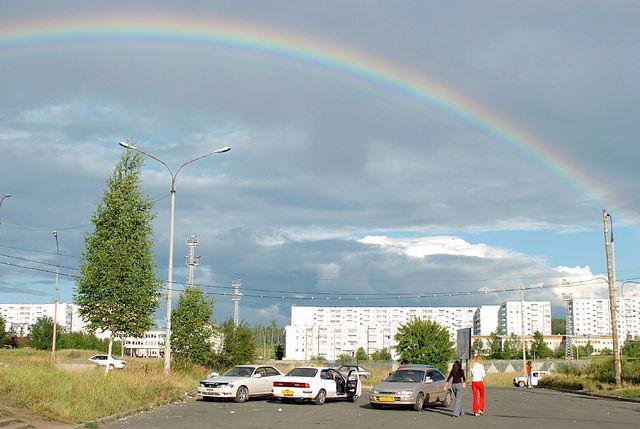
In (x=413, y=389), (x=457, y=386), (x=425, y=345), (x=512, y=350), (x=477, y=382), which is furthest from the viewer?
(x=512, y=350)

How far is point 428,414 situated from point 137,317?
490 inches

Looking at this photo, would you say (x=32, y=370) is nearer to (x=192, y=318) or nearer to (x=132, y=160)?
(x=132, y=160)

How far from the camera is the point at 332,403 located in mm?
29312

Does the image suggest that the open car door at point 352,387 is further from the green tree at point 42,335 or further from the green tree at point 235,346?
the green tree at point 42,335

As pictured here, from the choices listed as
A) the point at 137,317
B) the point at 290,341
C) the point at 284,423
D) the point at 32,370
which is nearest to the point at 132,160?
the point at 137,317

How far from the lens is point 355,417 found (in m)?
22.4

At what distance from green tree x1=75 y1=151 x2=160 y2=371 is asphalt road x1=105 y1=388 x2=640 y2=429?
425 centimetres

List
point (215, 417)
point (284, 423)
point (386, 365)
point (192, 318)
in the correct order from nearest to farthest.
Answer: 1. point (284, 423)
2. point (215, 417)
3. point (192, 318)
4. point (386, 365)

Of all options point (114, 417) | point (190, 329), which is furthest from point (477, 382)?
point (190, 329)

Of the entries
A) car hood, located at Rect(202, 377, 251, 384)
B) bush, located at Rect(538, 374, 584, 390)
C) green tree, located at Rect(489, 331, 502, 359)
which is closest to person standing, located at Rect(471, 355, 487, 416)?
car hood, located at Rect(202, 377, 251, 384)

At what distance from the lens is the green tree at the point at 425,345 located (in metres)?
71.9

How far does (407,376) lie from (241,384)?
6.59 m

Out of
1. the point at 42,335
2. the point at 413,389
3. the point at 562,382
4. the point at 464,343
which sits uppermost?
the point at 464,343

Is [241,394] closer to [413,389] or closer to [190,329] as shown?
[413,389]
